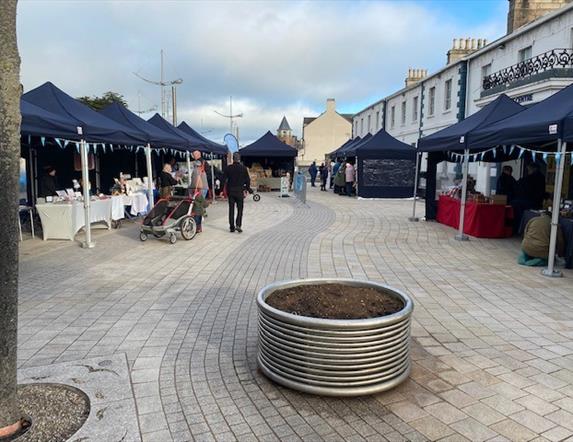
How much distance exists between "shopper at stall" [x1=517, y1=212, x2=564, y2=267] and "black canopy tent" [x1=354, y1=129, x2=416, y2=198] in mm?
13338

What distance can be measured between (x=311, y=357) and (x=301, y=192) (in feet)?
53.7

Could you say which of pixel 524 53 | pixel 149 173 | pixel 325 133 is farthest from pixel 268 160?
pixel 325 133

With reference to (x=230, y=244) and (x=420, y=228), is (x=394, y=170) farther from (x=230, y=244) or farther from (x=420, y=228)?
(x=230, y=244)

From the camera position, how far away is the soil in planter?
3.68 m

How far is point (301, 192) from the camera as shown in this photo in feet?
64.3

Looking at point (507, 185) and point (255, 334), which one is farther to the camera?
point (507, 185)

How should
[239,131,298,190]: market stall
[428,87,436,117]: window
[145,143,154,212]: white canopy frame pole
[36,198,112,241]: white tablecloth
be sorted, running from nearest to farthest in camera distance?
[36,198,112,241]: white tablecloth < [145,143,154,212]: white canopy frame pole < [428,87,436,117]: window < [239,131,298,190]: market stall

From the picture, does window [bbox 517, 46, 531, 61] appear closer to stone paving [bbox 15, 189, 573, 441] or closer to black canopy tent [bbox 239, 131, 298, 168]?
stone paving [bbox 15, 189, 573, 441]

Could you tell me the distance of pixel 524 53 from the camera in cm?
1712

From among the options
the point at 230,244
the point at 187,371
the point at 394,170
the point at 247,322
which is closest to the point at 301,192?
the point at 394,170

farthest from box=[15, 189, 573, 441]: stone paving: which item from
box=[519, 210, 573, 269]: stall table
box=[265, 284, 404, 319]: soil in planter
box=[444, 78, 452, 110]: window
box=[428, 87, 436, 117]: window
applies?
box=[428, 87, 436, 117]: window

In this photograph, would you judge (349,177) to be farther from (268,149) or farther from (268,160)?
(268,160)

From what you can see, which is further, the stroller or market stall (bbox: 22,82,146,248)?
the stroller

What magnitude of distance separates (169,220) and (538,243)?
706 cm
